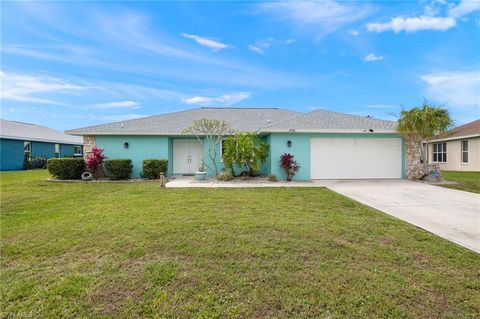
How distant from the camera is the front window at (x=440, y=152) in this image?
72.0 feet

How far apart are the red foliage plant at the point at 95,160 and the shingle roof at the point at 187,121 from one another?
3.90ft

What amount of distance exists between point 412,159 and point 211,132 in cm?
1071

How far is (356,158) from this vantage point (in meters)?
13.3

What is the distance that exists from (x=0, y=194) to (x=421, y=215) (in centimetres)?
1342

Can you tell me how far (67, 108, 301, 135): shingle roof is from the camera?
14227 mm

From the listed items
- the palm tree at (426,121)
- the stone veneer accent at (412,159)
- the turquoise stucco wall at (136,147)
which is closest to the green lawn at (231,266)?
the turquoise stucco wall at (136,147)

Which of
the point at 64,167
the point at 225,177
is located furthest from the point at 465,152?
the point at 64,167

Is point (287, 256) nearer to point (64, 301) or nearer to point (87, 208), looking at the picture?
point (64, 301)

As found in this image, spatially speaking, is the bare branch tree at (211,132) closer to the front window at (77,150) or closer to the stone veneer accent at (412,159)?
the stone veneer accent at (412,159)

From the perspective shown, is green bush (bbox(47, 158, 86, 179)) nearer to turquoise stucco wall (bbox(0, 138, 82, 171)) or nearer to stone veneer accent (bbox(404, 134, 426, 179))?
turquoise stucco wall (bbox(0, 138, 82, 171))

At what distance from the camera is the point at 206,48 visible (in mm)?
15016

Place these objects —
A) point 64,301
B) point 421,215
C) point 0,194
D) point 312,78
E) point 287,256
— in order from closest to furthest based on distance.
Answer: point 64,301, point 287,256, point 421,215, point 0,194, point 312,78

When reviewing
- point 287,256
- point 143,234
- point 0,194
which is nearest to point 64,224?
point 143,234

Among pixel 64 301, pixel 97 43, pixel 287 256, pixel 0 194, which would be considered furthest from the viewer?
pixel 97 43
